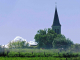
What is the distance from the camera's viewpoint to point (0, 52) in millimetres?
30359

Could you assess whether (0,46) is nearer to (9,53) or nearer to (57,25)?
(9,53)

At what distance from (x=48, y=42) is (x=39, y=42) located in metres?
3.65

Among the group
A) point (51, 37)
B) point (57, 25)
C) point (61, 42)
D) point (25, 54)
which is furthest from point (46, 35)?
point (25, 54)

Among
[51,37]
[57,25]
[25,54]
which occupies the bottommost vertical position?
[25,54]

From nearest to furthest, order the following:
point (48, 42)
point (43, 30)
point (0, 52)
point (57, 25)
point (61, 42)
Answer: point (0, 52) → point (61, 42) → point (48, 42) → point (43, 30) → point (57, 25)

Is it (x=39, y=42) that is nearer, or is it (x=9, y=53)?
(x=9, y=53)

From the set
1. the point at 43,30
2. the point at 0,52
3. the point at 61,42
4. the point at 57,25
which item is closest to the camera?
the point at 0,52

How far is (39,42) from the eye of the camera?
72.9m

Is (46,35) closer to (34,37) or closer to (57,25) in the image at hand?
(34,37)

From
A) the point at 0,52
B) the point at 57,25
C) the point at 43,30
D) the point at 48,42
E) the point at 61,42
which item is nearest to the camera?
the point at 0,52

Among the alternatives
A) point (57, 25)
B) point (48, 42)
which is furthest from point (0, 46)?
point (57, 25)

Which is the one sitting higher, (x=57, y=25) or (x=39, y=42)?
(x=57, y=25)

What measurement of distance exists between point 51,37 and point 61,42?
8.98 metres

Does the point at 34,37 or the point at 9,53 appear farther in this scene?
the point at 34,37
